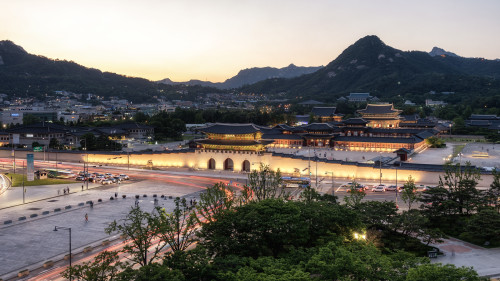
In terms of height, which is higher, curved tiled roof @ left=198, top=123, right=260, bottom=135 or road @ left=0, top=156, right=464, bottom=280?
curved tiled roof @ left=198, top=123, right=260, bottom=135

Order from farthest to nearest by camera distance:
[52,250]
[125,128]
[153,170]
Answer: [125,128], [153,170], [52,250]

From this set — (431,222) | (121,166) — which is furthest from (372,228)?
(121,166)

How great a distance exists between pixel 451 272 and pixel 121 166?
62624 millimetres

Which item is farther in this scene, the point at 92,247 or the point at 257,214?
the point at 92,247

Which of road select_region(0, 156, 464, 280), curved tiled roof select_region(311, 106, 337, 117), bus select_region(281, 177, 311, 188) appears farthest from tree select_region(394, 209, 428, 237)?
curved tiled roof select_region(311, 106, 337, 117)

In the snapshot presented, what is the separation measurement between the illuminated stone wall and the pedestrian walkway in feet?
70.0

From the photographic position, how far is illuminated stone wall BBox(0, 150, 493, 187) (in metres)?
52.4

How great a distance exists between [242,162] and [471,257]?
1627 inches

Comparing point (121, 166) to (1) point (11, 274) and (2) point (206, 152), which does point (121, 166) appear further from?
(1) point (11, 274)

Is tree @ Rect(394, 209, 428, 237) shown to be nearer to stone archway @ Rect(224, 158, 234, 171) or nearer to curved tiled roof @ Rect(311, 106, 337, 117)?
stone archway @ Rect(224, 158, 234, 171)

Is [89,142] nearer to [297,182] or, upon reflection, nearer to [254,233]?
[297,182]

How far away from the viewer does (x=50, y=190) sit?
51594 millimetres

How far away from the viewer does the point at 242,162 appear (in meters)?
64.9

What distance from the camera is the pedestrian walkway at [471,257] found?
25.1 m
